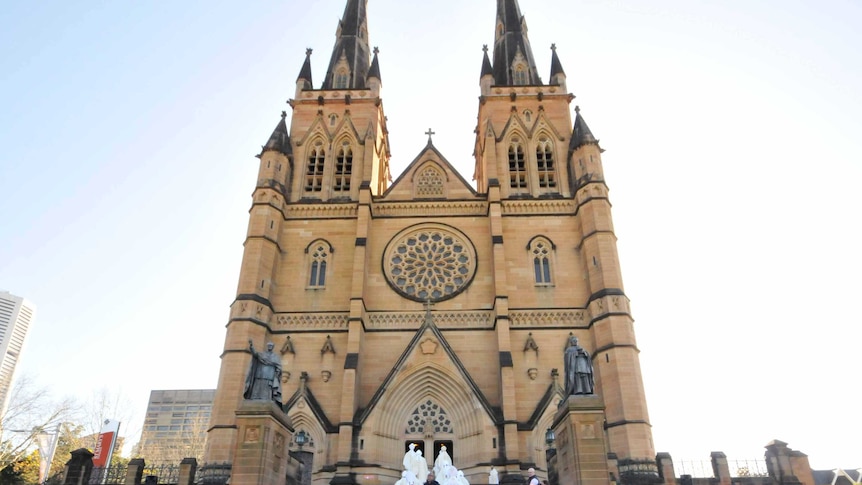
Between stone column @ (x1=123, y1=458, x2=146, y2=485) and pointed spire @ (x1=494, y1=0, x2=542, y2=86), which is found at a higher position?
pointed spire @ (x1=494, y1=0, x2=542, y2=86)

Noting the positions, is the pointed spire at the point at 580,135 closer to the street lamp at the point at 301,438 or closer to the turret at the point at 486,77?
the turret at the point at 486,77

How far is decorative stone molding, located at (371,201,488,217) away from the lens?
28297 mm

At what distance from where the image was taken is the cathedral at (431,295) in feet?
72.7

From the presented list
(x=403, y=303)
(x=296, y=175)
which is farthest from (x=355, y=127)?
(x=403, y=303)

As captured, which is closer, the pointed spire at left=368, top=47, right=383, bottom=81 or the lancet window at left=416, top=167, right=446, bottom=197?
the lancet window at left=416, top=167, right=446, bottom=197

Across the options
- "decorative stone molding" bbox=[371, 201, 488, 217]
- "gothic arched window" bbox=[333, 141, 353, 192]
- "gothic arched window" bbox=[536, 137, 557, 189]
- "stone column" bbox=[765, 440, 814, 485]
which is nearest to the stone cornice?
"decorative stone molding" bbox=[371, 201, 488, 217]

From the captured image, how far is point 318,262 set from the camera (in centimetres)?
2719

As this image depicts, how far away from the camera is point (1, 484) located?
68.7 feet

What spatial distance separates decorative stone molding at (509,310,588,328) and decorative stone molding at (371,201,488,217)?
567cm

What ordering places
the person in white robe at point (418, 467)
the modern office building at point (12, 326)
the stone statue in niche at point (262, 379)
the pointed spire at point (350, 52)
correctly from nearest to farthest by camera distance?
1. the stone statue in niche at point (262, 379)
2. the person in white robe at point (418, 467)
3. the pointed spire at point (350, 52)
4. the modern office building at point (12, 326)

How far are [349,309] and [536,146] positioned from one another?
1314 cm

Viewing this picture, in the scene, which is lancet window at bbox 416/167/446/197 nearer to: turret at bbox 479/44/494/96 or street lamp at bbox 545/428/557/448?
turret at bbox 479/44/494/96

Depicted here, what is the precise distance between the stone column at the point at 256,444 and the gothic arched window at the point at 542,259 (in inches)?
593

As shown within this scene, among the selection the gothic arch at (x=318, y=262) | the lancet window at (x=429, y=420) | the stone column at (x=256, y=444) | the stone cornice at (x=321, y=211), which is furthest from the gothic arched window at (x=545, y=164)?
the stone column at (x=256, y=444)
